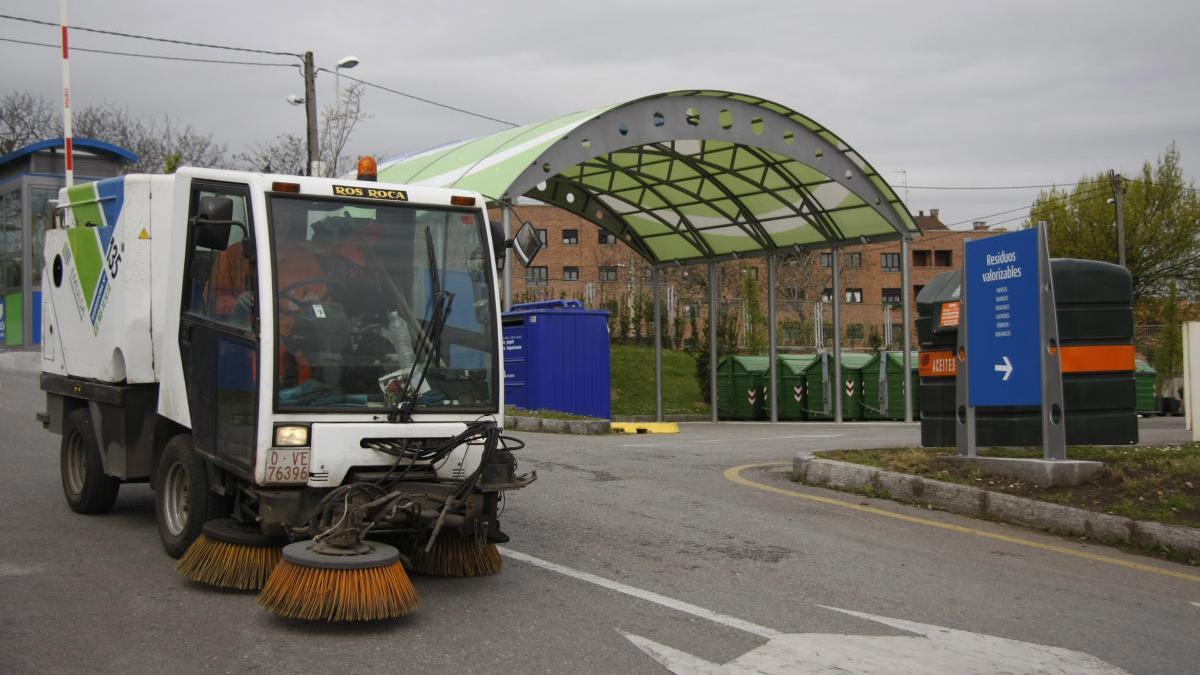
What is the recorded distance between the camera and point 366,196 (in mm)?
A: 6344

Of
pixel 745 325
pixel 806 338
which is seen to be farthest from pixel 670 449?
pixel 806 338

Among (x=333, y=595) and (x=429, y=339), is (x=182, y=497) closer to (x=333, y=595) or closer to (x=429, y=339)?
(x=429, y=339)

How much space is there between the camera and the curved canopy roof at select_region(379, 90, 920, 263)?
1800 centimetres

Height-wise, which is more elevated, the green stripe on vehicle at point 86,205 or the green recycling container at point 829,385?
the green stripe on vehicle at point 86,205

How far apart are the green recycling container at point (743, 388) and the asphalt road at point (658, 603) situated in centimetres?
1674

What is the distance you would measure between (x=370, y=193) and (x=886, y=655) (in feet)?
12.6

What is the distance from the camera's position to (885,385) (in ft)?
83.2

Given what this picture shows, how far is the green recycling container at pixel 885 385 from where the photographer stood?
2534 centimetres

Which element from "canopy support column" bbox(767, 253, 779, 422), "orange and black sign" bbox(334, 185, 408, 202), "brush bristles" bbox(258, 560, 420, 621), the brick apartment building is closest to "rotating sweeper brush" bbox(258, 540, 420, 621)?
"brush bristles" bbox(258, 560, 420, 621)

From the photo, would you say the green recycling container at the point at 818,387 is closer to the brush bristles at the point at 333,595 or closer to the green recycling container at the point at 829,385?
the green recycling container at the point at 829,385

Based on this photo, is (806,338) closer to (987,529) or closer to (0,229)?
(0,229)

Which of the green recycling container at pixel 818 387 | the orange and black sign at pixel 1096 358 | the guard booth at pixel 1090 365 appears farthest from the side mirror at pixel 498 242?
the green recycling container at pixel 818 387

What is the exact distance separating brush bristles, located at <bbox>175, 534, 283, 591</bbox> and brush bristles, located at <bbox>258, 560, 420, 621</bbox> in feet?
2.46

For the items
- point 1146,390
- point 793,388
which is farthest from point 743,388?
point 1146,390
